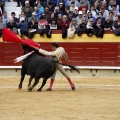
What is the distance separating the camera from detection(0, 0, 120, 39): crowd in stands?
1817 cm

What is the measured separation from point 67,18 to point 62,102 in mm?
6709

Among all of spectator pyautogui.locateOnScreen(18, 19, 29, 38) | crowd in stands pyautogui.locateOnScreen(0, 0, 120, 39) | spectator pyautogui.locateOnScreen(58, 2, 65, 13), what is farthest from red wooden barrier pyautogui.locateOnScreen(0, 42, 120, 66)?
spectator pyautogui.locateOnScreen(58, 2, 65, 13)

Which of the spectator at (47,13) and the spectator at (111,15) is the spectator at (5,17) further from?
the spectator at (111,15)

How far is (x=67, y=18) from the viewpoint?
18.4 meters

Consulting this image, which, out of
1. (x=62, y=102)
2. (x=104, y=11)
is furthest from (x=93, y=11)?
(x=62, y=102)

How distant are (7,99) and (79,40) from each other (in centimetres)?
676

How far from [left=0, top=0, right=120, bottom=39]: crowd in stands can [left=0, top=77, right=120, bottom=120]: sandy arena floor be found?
2.61 meters

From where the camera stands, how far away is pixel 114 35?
18547 millimetres

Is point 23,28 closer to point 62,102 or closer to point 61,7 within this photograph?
point 61,7

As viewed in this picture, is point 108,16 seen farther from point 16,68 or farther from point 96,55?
point 16,68

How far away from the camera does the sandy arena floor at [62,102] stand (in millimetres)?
10141

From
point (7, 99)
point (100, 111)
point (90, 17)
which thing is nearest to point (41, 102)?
point (7, 99)

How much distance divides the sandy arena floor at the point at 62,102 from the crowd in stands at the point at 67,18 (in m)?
Result: 2.61

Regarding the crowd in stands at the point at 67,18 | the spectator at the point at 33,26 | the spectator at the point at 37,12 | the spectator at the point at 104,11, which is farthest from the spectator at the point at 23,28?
the spectator at the point at 104,11
